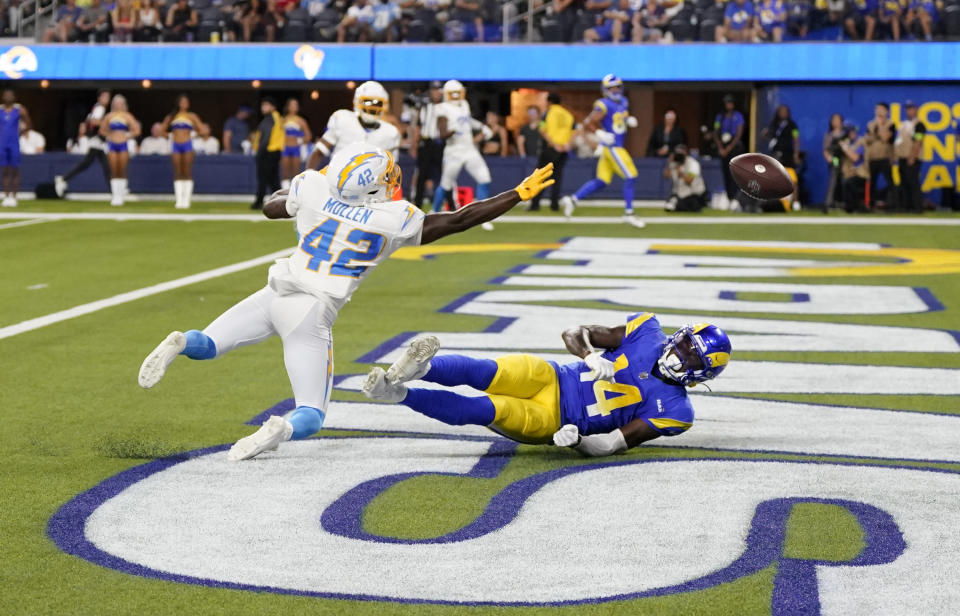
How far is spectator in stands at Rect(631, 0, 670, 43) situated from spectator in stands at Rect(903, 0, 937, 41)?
4228 mm

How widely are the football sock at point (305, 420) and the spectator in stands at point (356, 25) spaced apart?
20.9 meters

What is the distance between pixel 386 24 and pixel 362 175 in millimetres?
20673

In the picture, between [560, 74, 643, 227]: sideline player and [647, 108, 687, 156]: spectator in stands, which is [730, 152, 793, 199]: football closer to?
[560, 74, 643, 227]: sideline player

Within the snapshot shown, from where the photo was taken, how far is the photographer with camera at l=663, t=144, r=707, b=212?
72.9 feet

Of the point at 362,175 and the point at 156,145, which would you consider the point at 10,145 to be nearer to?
the point at 156,145

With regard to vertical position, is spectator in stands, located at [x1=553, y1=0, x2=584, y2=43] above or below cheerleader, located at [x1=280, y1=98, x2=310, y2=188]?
above

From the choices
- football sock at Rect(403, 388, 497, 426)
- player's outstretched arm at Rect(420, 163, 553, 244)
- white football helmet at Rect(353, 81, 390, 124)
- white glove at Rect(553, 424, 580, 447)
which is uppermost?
white football helmet at Rect(353, 81, 390, 124)

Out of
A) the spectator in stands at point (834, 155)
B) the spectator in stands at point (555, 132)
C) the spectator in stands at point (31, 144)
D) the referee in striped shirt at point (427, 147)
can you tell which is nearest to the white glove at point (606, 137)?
the referee in striped shirt at point (427, 147)

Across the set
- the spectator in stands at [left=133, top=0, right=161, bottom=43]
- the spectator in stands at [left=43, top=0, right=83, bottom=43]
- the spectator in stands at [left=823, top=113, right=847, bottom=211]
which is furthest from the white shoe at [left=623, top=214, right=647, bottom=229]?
the spectator in stands at [left=43, top=0, right=83, bottom=43]

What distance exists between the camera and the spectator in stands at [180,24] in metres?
26.6

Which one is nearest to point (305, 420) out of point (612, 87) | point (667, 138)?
point (612, 87)

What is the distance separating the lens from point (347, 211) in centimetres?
585

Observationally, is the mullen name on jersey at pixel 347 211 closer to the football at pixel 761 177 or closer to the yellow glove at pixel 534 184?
the yellow glove at pixel 534 184

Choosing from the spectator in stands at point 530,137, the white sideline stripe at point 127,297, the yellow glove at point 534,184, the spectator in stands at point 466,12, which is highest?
the spectator in stands at point 466,12
